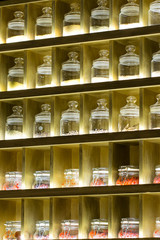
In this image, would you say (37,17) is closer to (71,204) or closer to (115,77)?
(115,77)

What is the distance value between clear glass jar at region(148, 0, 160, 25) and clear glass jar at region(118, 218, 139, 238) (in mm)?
1243

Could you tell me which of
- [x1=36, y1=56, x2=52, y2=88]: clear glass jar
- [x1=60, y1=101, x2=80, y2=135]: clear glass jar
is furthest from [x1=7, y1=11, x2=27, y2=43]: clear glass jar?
[x1=60, y1=101, x2=80, y2=135]: clear glass jar

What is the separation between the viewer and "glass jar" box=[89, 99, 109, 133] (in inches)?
184

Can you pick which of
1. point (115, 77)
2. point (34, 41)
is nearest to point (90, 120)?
point (115, 77)

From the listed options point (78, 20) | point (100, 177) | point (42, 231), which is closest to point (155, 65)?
point (78, 20)

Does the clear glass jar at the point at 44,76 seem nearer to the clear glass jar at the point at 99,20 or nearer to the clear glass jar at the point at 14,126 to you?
the clear glass jar at the point at 14,126

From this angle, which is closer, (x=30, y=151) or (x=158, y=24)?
(x=158, y=24)

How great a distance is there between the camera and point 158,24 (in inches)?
181

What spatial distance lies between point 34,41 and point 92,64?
16.7 inches

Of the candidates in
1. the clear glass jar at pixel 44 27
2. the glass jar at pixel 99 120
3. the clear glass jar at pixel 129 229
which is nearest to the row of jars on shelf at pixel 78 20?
the clear glass jar at pixel 44 27

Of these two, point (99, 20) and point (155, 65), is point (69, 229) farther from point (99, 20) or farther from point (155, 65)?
point (99, 20)

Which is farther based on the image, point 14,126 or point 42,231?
point 14,126

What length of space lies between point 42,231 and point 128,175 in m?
0.68

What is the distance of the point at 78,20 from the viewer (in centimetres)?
488
